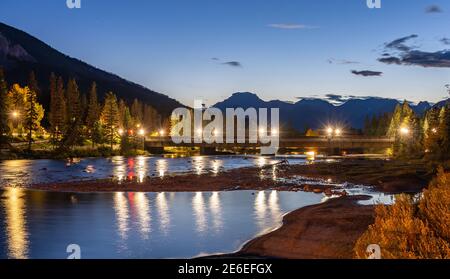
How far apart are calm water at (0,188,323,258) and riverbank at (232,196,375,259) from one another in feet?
3.58

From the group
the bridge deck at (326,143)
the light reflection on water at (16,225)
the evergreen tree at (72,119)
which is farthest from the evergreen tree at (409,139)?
the light reflection on water at (16,225)

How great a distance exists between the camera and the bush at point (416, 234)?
13758mm

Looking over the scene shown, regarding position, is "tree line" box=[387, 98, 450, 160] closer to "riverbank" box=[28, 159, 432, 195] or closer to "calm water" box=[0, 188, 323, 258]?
"riverbank" box=[28, 159, 432, 195]

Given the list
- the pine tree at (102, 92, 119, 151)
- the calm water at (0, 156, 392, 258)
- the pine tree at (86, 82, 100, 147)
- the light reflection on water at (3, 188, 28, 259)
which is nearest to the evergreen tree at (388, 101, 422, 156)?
the calm water at (0, 156, 392, 258)

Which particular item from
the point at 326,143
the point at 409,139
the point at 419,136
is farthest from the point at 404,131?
the point at 326,143

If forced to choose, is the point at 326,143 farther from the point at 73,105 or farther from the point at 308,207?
the point at 308,207

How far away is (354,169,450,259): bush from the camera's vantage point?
1376 cm

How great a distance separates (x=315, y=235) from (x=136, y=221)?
9.93 metres

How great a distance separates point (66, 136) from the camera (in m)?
111

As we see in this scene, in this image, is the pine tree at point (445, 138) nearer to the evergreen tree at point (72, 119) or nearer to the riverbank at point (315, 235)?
the riverbank at point (315, 235)

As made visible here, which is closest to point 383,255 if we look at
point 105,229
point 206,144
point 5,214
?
point 105,229

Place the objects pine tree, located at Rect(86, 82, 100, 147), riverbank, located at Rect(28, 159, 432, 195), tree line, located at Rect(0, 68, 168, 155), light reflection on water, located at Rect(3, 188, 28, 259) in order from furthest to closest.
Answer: pine tree, located at Rect(86, 82, 100, 147) → tree line, located at Rect(0, 68, 168, 155) → riverbank, located at Rect(28, 159, 432, 195) → light reflection on water, located at Rect(3, 188, 28, 259)
